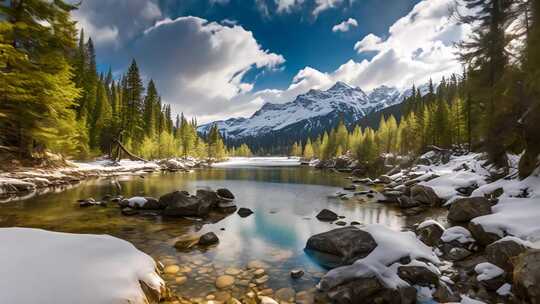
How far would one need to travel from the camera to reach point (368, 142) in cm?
6231

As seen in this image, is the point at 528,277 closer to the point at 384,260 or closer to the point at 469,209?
the point at 384,260

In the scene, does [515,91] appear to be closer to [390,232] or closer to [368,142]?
[390,232]

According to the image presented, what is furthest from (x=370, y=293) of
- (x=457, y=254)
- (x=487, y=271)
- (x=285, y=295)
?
(x=457, y=254)

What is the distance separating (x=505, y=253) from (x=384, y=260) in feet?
11.5

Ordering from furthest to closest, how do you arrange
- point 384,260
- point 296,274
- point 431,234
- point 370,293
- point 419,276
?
point 431,234 < point 296,274 < point 384,260 < point 419,276 < point 370,293

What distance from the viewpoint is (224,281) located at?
26.8ft

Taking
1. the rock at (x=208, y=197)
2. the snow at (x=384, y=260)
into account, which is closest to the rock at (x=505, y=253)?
the snow at (x=384, y=260)

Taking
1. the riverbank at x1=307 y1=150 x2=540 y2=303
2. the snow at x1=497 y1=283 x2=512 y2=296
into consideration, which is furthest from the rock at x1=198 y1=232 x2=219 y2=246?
the snow at x1=497 y1=283 x2=512 y2=296

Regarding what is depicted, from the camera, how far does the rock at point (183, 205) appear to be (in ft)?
54.5

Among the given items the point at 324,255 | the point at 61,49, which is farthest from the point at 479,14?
the point at 61,49

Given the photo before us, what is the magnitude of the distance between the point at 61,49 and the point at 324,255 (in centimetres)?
2995

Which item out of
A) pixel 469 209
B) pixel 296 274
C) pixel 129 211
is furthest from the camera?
pixel 129 211

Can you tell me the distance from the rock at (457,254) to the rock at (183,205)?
43.7 feet

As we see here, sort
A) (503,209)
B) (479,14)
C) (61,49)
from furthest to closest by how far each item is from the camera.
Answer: (61,49), (479,14), (503,209)
